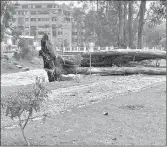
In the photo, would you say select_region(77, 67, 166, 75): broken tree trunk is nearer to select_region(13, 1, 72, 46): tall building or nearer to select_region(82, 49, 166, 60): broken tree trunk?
select_region(82, 49, 166, 60): broken tree trunk

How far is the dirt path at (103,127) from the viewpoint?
6203mm

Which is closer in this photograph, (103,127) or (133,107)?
(103,127)

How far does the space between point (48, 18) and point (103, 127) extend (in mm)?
84583

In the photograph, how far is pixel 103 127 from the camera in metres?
7.09

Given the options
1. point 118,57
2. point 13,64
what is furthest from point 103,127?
point 13,64

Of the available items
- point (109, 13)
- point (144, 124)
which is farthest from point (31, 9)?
point (144, 124)

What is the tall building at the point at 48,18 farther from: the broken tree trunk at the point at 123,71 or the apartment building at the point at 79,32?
the broken tree trunk at the point at 123,71

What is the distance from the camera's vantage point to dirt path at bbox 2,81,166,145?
620 cm

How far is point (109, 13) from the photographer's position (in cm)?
5816

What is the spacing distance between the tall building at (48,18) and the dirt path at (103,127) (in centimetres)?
7547

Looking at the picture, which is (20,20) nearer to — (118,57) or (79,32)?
(79,32)

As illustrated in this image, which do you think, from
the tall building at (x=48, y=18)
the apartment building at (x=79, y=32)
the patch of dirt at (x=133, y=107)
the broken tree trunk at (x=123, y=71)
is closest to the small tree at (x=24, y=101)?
the patch of dirt at (x=133, y=107)

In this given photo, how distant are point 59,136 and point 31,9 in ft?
286

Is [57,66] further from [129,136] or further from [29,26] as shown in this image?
[29,26]
